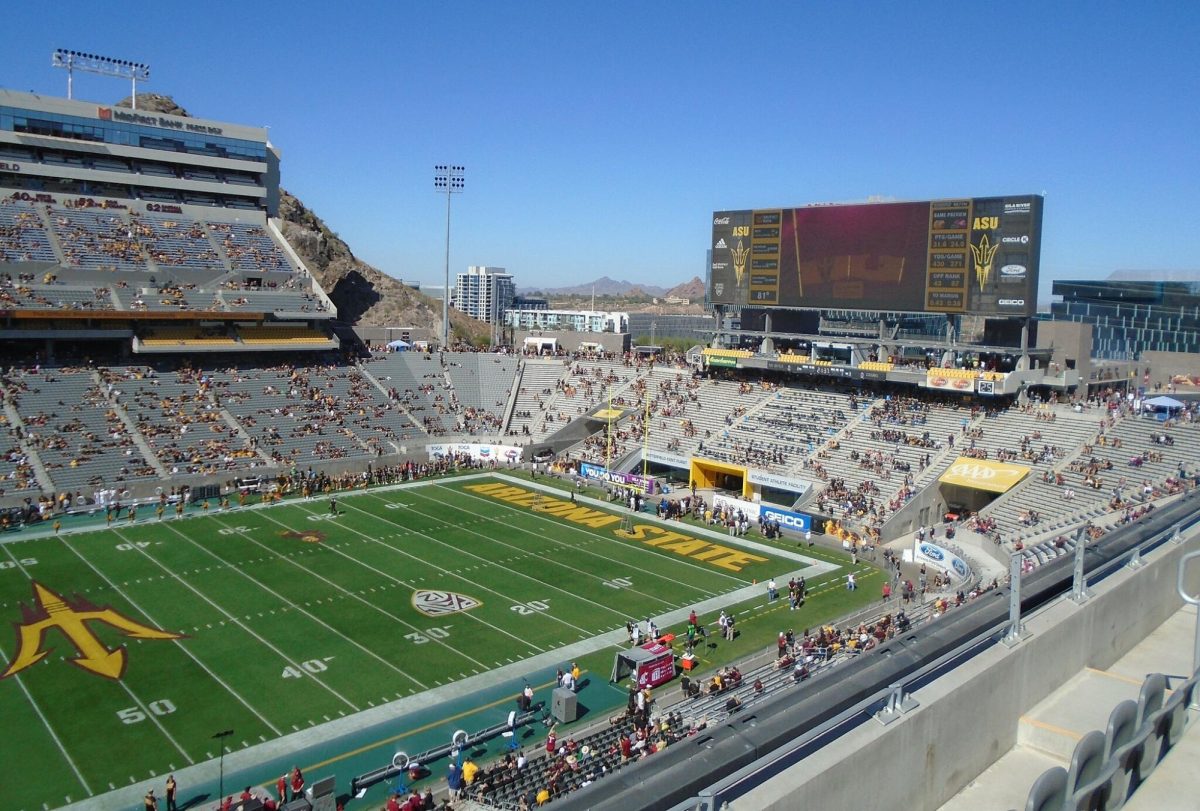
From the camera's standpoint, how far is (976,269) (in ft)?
116

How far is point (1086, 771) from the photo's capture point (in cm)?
386

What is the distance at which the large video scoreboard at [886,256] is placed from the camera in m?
34.6

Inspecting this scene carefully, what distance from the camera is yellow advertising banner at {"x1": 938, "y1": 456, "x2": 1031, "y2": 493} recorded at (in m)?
32.2

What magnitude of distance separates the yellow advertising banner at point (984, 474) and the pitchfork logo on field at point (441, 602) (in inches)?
733

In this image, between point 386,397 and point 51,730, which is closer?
point 51,730

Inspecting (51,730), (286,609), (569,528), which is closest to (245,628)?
(286,609)

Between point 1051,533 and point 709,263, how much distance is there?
21966mm

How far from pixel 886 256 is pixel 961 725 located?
3549 centimetres

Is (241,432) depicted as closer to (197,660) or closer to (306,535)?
(306,535)

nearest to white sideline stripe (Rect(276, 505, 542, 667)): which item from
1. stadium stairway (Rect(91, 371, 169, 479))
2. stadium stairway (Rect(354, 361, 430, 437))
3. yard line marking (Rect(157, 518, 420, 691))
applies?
yard line marking (Rect(157, 518, 420, 691))

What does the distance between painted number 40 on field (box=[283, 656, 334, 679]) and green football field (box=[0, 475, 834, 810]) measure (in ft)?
0.22

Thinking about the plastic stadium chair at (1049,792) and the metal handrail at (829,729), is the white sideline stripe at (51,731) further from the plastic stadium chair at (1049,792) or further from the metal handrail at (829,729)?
the plastic stadium chair at (1049,792)

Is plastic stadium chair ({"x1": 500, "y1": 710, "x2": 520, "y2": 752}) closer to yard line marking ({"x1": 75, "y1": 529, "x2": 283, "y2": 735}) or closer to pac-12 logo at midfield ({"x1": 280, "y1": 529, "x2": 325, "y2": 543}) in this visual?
yard line marking ({"x1": 75, "y1": 529, "x2": 283, "y2": 735})

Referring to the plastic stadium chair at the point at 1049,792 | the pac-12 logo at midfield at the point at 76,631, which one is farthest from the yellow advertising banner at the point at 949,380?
the plastic stadium chair at the point at 1049,792
